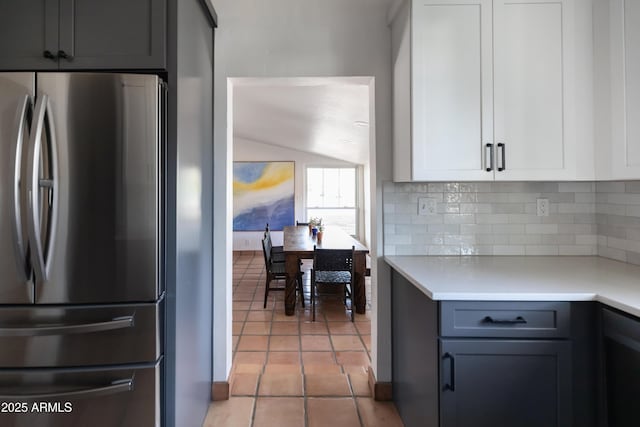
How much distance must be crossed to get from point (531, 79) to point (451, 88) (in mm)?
382

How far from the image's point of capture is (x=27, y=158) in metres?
1.25

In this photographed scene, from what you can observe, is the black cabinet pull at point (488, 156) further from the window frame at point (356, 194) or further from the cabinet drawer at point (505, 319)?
the window frame at point (356, 194)

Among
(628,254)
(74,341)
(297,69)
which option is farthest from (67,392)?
(628,254)

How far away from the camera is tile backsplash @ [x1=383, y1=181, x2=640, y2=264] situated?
1.97 meters

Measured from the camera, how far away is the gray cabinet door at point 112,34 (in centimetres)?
136

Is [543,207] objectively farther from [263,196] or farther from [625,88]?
[263,196]

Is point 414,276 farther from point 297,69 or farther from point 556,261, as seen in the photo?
point 297,69

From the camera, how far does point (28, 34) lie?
4.47ft

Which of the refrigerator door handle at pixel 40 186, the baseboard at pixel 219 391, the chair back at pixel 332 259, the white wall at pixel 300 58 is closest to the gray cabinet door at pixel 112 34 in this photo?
the refrigerator door handle at pixel 40 186

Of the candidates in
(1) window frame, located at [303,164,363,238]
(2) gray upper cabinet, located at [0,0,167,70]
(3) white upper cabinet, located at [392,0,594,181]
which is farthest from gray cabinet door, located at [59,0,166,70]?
(1) window frame, located at [303,164,363,238]

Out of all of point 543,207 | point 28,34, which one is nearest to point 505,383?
point 543,207

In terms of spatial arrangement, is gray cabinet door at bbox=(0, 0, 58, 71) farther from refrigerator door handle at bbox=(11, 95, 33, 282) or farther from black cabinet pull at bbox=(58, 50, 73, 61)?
refrigerator door handle at bbox=(11, 95, 33, 282)

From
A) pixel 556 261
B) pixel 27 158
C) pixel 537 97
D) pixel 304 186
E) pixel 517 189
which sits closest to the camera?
pixel 27 158

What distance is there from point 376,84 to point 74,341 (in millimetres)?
1896
